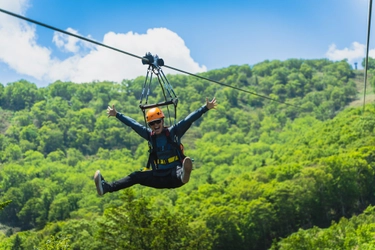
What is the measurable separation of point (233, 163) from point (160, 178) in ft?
416

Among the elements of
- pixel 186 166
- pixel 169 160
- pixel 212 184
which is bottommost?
pixel 186 166

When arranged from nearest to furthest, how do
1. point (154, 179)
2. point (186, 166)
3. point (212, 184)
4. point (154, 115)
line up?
1. point (186, 166)
2. point (154, 115)
3. point (154, 179)
4. point (212, 184)

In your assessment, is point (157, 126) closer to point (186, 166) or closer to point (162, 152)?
point (162, 152)

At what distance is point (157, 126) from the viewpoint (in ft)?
30.5

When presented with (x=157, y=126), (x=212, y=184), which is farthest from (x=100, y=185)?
(x=212, y=184)

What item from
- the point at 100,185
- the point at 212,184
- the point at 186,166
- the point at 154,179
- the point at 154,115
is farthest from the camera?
the point at 212,184

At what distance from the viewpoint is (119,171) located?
13662cm

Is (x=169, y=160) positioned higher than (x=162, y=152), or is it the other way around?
Result: (x=162, y=152)

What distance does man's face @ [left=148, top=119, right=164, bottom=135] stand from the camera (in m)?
9.29

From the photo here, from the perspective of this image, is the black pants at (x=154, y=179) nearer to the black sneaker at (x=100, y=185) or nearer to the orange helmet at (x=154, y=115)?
the black sneaker at (x=100, y=185)

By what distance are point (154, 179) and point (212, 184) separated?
202 ft

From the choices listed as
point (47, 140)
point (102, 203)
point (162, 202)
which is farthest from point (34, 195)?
point (47, 140)

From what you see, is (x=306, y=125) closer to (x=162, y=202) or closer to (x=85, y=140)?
(x=85, y=140)

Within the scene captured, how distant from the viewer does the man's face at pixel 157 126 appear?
9.29m
